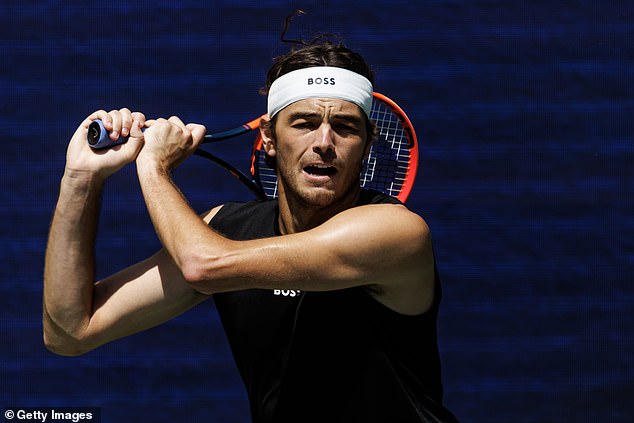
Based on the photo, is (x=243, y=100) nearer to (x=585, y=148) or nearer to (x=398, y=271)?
(x=585, y=148)

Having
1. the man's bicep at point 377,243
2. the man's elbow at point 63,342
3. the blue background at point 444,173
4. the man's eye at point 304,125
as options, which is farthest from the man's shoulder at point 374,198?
the blue background at point 444,173

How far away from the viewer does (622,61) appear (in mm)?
4562

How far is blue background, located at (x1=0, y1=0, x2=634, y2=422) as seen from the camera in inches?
179

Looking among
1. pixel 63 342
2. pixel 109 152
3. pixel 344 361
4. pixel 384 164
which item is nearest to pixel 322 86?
pixel 109 152

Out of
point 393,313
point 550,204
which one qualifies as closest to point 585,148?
point 550,204

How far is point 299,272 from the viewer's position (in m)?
2.59

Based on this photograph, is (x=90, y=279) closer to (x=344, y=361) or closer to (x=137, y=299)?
(x=137, y=299)

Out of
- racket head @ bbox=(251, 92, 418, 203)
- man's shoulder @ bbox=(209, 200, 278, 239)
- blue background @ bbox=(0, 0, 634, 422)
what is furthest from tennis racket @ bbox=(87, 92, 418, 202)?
blue background @ bbox=(0, 0, 634, 422)

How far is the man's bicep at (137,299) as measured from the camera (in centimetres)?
290

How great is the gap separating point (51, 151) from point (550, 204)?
6.75 feet

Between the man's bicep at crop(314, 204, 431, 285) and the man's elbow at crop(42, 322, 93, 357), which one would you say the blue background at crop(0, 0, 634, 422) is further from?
the man's bicep at crop(314, 204, 431, 285)

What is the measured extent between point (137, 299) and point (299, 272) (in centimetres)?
54

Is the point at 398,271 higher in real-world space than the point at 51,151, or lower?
higher

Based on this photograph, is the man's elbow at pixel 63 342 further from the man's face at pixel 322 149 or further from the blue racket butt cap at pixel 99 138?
the man's face at pixel 322 149
